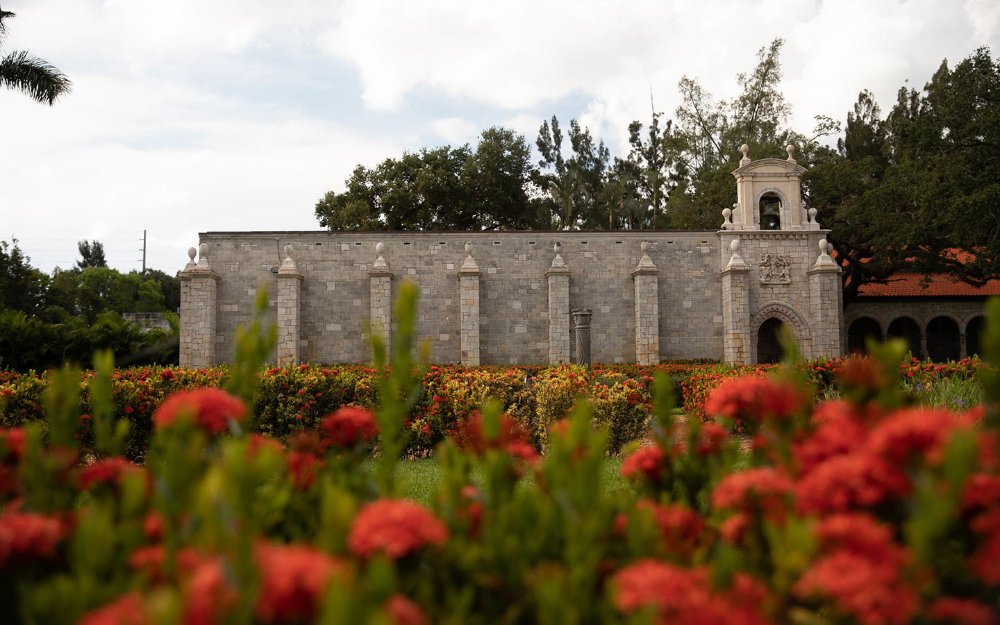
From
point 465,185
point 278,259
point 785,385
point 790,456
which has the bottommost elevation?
point 790,456

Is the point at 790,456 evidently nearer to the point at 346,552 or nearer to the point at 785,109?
the point at 346,552

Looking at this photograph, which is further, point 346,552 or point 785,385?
point 785,385

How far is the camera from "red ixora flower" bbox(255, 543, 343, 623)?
4.59 ft

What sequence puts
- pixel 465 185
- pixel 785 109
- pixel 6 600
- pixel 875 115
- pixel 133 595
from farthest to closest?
pixel 875 115 < pixel 465 185 < pixel 785 109 < pixel 6 600 < pixel 133 595

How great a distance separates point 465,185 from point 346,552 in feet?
121

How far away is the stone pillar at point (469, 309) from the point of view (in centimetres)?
A: 2189

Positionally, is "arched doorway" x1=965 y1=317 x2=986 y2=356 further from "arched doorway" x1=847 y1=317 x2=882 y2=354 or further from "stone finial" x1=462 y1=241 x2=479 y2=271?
"stone finial" x1=462 y1=241 x2=479 y2=271

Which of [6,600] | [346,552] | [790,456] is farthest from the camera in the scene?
[790,456]

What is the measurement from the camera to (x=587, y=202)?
44.3m

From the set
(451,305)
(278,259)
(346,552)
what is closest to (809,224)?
(451,305)

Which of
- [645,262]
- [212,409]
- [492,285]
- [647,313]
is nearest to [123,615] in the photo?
[212,409]

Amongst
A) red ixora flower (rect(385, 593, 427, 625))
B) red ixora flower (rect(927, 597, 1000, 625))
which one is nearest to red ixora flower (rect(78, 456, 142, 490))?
red ixora flower (rect(385, 593, 427, 625))

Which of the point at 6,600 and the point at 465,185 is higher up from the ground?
the point at 465,185

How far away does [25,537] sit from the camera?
1.83m
